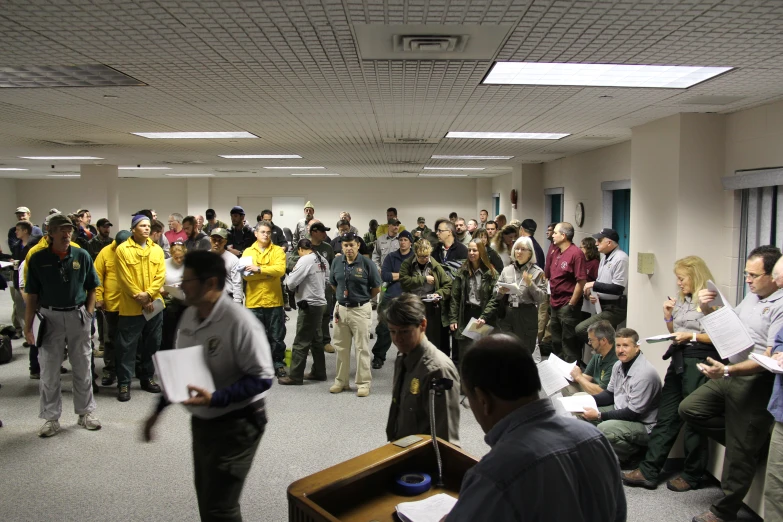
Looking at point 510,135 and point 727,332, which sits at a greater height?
point 510,135

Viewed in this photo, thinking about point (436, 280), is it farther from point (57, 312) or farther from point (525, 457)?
point (525, 457)

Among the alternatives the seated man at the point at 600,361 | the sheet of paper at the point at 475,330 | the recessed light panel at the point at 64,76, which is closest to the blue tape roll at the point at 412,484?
the seated man at the point at 600,361

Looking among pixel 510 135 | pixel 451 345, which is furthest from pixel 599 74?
pixel 451 345

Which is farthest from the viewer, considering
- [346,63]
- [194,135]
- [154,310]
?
[194,135]

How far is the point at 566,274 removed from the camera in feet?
19.8

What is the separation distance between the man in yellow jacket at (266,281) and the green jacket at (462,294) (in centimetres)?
181

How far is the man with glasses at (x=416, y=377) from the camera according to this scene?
2502 millimetres

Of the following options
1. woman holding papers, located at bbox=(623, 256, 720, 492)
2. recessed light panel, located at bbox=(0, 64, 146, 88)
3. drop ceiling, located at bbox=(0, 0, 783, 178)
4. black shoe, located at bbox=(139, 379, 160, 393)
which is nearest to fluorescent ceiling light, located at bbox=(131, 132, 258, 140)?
drop ceiling, located at bbox=(0, 0, 783, 178)

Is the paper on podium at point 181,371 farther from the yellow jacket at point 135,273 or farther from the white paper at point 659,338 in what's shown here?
the yellow jacket at point 135,273

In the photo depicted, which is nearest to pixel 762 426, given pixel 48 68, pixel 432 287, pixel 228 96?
pixel 432 287

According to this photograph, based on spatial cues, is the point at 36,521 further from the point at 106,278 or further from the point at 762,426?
the point at 762,426

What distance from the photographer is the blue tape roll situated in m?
2.14

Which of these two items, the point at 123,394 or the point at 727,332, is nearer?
the point at 727,332

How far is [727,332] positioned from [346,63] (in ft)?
8.68
